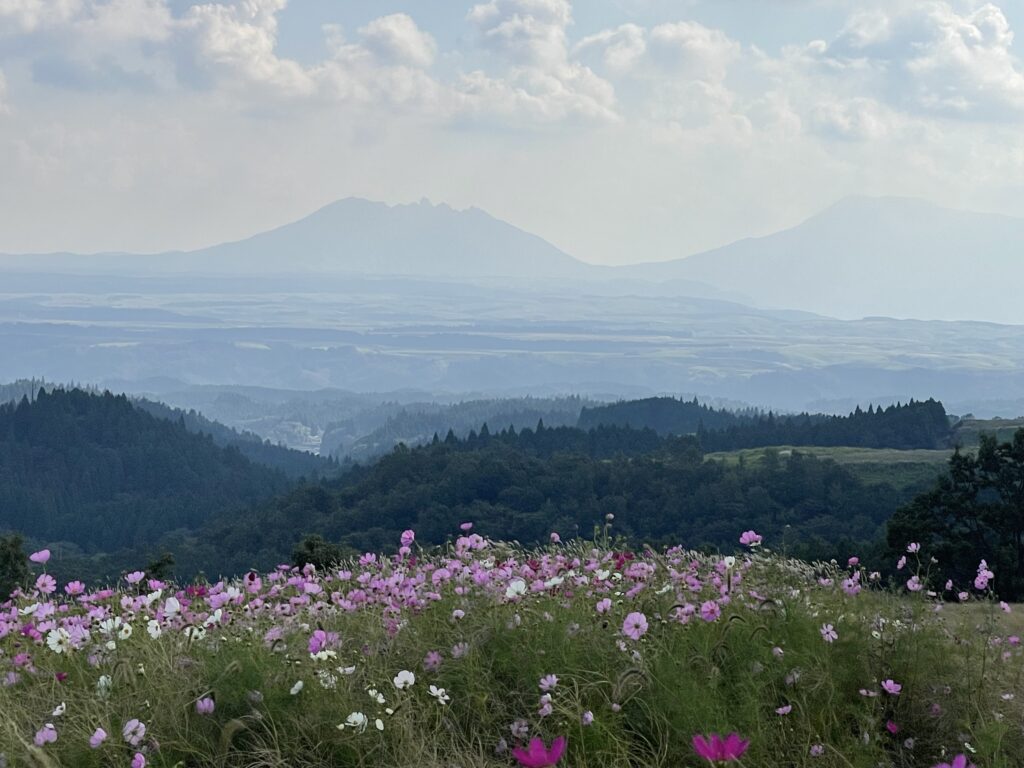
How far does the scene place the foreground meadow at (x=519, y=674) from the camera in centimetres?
623

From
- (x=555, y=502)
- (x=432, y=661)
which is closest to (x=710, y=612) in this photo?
(x=432, y=661)

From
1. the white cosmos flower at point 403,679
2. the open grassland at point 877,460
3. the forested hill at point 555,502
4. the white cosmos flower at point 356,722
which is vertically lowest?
the forested hill at point 555,502

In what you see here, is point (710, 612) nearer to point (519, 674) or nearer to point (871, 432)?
point (519, 674)

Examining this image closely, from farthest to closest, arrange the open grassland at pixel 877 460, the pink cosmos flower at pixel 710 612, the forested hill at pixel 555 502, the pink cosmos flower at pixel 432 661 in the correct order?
the open grassland at pixel 877 460, the forested hill at pixel 555 502, the pink cosmos flower at pixel 710 612, the pink cosmos flower at pixel 432 661

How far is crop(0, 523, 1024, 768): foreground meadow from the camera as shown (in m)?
6.23

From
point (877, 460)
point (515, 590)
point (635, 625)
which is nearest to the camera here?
point (635, 625)

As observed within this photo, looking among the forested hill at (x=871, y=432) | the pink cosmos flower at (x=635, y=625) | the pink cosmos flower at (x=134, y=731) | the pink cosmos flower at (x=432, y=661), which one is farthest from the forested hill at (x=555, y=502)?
the pink cosmos flower at (x=134, y=731)

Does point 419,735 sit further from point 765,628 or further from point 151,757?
point 765,628

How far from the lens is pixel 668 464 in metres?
141

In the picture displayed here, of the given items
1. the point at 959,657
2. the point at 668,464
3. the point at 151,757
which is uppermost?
the point at 959,657

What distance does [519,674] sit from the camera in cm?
700

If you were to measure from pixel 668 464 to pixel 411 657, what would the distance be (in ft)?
446

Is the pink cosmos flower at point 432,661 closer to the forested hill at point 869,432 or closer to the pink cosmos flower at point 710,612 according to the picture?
the pink cosmos flower at point 710,612

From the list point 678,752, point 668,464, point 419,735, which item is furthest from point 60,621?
point 668,464
